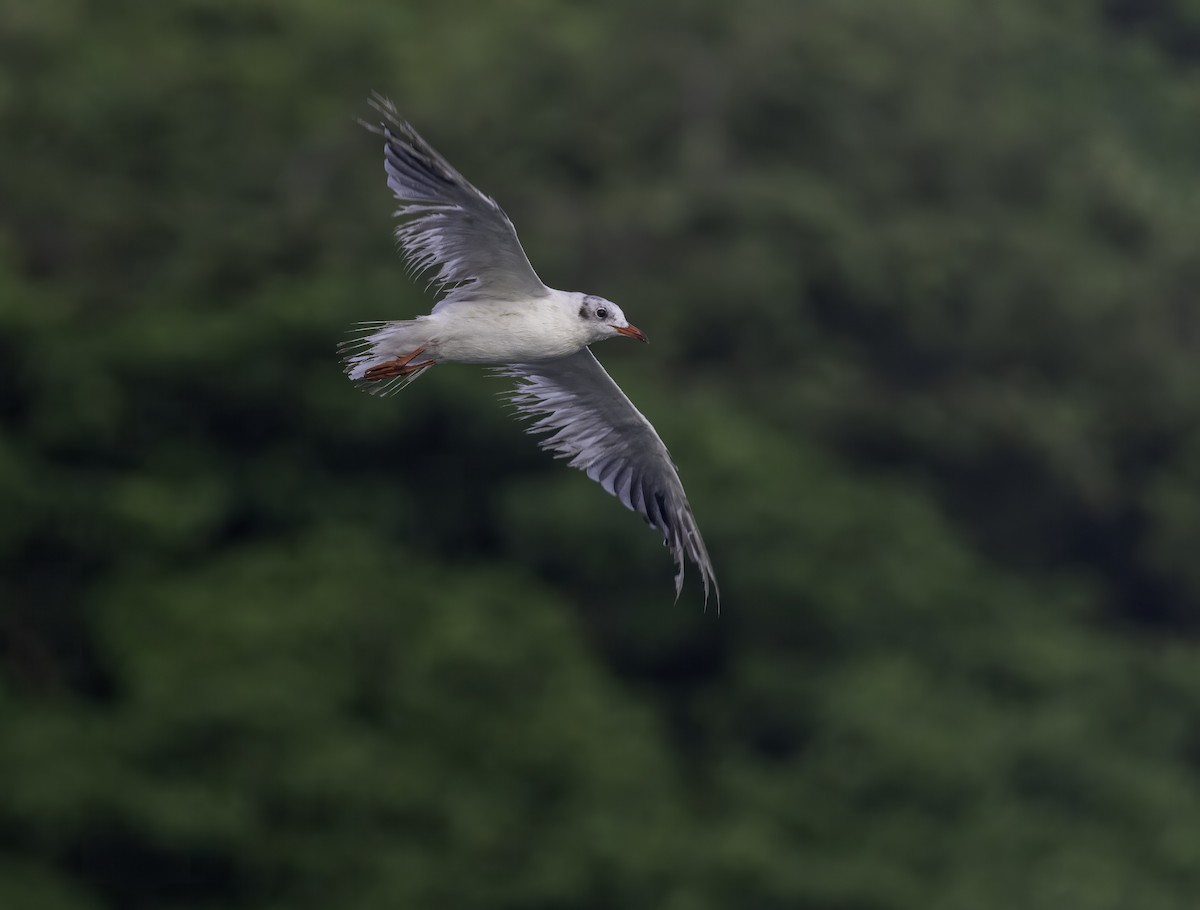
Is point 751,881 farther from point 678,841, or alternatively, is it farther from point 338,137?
point 338,137

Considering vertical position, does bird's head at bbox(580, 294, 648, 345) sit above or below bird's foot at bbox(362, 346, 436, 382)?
above

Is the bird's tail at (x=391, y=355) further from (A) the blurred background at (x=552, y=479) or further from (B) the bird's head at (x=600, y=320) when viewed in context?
(A) the blurred background at (x=552, y=479)

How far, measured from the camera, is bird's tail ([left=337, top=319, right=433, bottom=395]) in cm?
889

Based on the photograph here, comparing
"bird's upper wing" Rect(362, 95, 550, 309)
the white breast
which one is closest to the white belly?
the white breast

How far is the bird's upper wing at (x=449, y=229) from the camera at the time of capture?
8516 mm

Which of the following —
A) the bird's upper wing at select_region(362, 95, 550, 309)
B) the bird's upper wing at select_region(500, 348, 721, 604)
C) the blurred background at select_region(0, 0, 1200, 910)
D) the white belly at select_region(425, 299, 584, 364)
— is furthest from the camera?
the blurred background at select_region(0, 0, 1200, 910)

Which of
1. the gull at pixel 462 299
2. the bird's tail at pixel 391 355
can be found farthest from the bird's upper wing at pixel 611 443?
the bird's tail at pixel 391 355

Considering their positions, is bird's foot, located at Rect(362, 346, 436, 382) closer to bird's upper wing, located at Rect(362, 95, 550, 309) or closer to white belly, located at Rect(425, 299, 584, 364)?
white belly, located at Rect(425, 299, 584, 364)

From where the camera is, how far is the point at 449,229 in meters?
8.82

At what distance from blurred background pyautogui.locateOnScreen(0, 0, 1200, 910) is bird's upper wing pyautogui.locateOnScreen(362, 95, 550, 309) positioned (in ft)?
49.3

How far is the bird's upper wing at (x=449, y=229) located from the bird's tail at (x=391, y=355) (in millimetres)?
240

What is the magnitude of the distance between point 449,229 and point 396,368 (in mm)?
694

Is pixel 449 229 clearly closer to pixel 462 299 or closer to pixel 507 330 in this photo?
pixel 462 299

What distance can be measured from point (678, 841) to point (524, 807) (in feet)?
6.60
